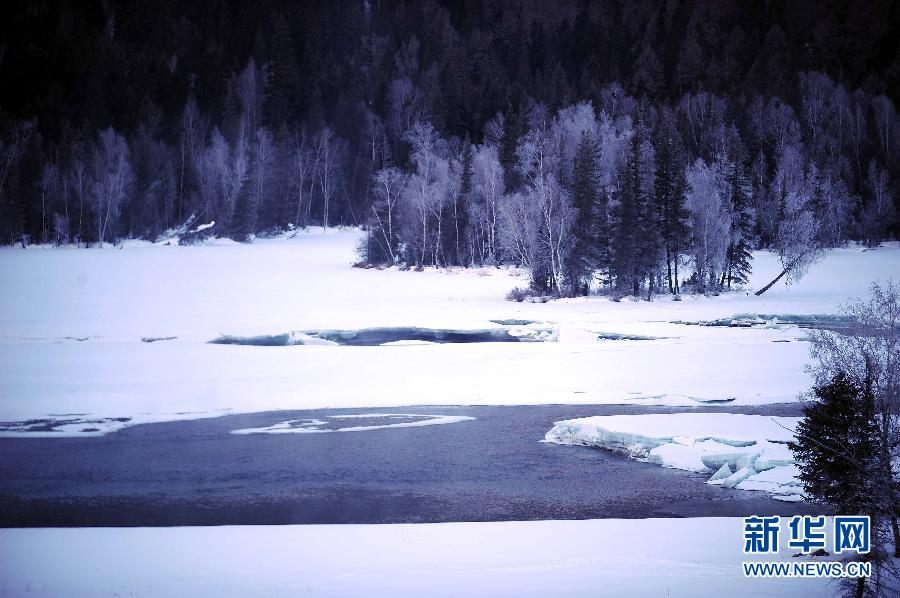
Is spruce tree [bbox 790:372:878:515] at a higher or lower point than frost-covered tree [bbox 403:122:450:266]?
lower

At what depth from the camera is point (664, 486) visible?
13.4m

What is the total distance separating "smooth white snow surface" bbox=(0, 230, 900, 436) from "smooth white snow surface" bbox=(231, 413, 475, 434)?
1.13 meters

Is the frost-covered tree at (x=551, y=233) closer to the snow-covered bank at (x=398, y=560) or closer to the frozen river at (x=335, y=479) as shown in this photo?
the frozen river at (x=335, y=479)

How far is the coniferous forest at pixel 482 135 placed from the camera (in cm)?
4491

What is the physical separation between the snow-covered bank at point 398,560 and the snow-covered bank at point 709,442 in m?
2.44

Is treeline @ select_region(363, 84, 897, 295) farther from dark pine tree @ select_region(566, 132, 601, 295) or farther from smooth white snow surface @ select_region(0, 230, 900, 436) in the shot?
smooth white snow surface @ select_region(0, 230, 900, 436)

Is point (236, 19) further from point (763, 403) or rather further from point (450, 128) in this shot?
point (763, 403)

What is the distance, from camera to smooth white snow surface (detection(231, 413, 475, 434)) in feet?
56.2

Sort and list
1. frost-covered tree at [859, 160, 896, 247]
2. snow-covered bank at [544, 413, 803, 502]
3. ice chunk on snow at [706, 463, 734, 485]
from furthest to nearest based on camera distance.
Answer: frost-covered tree at [859, 160, 896, 247] < ice chunk on snow at [706, 463, 734, 485] < snow-covered bank at [544, 413, 803, 502]

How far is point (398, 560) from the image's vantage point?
959 centimetres

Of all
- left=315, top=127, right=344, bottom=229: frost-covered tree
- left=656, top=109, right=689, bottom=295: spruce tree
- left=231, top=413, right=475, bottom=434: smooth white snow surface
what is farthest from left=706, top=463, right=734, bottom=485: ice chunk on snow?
left=315, top=127, right=344, bottom=229: frost-covered tree

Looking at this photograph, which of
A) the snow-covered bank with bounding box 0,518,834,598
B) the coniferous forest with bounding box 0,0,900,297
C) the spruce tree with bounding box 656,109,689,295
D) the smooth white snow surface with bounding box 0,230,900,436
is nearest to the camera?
the snow-covered bank with bounding box 0,518,834,598

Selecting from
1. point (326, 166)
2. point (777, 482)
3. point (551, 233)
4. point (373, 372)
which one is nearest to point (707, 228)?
point (551, 233)

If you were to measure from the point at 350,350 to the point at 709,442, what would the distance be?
1375 centimetres
